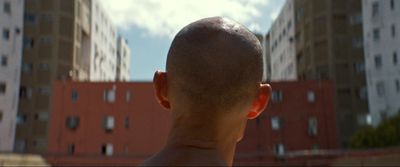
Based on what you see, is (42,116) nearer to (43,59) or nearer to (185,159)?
(43,59)

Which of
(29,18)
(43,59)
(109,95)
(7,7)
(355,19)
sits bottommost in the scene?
(109,95)

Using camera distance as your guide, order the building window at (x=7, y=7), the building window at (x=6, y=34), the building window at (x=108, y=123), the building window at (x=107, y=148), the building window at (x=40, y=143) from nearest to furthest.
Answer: the building window at (x=107, y=148) → the building window at (x=108, y=123) → the building window at (x=6, y=34) → the building window at (x=7, y=7) → the building window at (x=40, y=143)

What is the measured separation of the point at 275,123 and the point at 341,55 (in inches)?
585

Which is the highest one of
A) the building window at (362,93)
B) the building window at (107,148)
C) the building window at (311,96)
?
the building window at (362,93)

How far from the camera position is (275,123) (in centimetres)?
4753

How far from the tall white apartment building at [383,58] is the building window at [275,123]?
1053 cm

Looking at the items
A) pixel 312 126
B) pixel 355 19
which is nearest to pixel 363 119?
pixel 355 19

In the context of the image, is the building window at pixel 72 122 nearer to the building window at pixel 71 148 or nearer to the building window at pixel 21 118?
the building window at pixel 71 148

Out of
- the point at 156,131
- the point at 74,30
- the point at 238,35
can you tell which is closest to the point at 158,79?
the point at 238,35

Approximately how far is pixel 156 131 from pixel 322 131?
12678mm

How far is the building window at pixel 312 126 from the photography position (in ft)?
155

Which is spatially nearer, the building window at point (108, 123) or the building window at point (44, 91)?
the building window at point (108, 123)

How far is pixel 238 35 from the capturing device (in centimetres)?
191

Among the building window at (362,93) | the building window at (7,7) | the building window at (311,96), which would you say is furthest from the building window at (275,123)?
the building window at (7,7)
